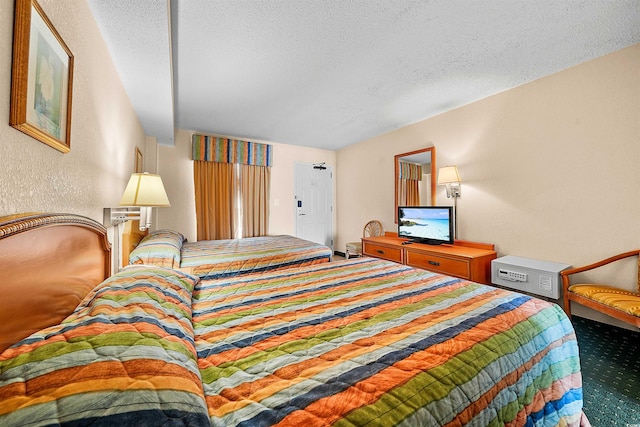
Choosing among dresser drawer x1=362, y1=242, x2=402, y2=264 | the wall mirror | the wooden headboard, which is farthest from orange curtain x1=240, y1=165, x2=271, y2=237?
the wooden headboard

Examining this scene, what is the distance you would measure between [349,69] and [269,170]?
2.83 metres

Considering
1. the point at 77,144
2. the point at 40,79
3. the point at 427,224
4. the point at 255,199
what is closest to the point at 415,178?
the point at 427,224

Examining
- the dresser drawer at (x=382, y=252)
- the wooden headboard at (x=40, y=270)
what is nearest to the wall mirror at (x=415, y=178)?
the dresser drawer at (x=382, y=252)

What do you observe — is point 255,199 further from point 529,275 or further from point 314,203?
point 529,275

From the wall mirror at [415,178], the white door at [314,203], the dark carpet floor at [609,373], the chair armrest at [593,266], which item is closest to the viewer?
the dark carpet floor at [609,373]

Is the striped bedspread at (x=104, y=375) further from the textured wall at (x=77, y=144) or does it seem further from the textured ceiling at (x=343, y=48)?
the textured ceiling at (x=343, y=48)

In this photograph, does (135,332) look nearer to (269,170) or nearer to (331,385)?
(331,385)

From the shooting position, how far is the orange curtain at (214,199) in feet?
14.3

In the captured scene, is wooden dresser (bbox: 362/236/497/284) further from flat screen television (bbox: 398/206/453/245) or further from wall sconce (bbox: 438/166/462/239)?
wall sconce (bbox: 438/166/462/239)

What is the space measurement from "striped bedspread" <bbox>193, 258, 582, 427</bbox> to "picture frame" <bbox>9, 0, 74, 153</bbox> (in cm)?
97

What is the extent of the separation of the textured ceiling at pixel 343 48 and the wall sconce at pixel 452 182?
0.84 metres

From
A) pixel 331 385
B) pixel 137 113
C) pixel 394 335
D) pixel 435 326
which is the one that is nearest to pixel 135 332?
pixel 331 385

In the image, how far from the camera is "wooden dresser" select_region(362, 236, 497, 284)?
2.80 m

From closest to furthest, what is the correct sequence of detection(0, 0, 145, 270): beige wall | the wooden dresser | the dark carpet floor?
1. detection(0, 0, 145, 270): beige wall
2. the dark carpet floor
3. the wooden dresser
